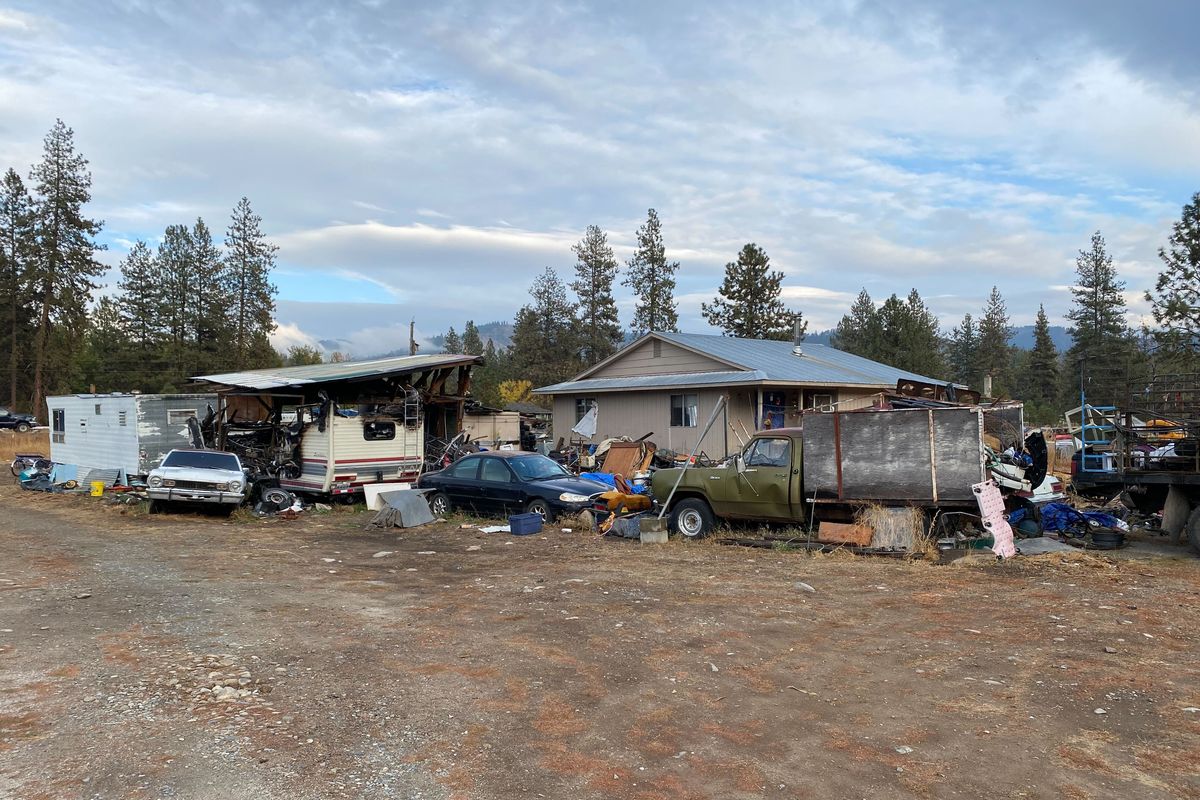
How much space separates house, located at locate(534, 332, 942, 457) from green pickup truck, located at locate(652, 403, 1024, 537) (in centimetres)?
915

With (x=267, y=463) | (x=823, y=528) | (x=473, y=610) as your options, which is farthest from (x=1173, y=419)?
(x=267, y=463)

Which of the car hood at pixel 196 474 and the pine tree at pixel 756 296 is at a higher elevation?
the pine tree at pixel 756 296

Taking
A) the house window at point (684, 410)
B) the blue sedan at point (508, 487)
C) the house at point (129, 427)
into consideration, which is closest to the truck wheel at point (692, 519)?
the blue sedan at point (508, 487)

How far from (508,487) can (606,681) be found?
8.83m

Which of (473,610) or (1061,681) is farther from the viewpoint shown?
(473,610)

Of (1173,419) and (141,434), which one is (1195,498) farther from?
(141,434)

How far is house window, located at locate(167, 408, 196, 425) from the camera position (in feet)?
65.2

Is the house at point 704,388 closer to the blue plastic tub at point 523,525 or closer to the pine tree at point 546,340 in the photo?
the blue plastic tub at point 523,525

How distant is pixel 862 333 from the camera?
55531 millimetres

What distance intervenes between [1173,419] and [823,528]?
472 cm

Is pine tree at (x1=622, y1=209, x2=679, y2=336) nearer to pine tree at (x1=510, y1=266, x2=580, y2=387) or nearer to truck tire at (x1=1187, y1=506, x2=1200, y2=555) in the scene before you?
pine tree at (x1=510, y1=266, x2=580, y2=387)

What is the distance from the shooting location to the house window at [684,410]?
22.8 metres

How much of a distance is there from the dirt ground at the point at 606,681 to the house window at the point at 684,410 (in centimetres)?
1257

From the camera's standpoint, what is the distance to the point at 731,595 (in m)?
8.45
